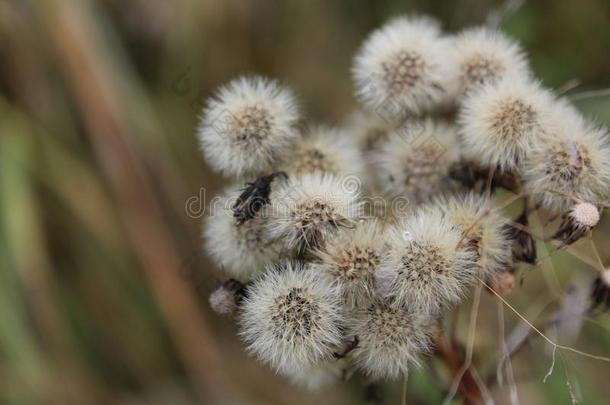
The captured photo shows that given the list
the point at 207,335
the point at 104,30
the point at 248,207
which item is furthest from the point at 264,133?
the point at 104,30

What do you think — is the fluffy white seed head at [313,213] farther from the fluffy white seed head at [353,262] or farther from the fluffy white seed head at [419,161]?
the fluffy white seed head at [419,161]

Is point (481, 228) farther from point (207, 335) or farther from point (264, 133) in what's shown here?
point (207, 335)

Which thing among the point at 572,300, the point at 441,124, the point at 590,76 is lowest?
the point at 572,300

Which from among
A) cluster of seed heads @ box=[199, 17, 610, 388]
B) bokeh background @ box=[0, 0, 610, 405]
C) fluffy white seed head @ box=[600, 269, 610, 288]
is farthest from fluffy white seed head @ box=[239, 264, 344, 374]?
bokeh background @ box=[0, 0, 610, 405]

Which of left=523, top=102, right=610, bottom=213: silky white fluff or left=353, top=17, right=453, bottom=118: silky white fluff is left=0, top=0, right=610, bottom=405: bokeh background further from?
left=523, top=102, right=610, bottom=213: silky white fluff

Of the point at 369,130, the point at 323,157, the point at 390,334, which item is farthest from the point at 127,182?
the point at 390,334

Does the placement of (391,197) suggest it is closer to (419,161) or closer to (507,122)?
(419,161)
